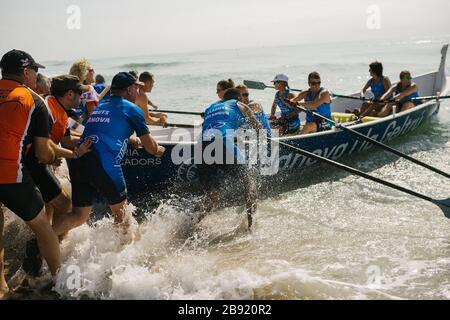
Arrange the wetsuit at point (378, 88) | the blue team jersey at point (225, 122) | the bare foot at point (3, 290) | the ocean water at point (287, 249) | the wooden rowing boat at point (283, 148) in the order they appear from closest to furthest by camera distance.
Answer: the bare foot at point (3, 290) → the ocean water at point (287, 249) → the blue team jersey at point (225, 122) → the wooden rowing boat at point (283, 148) → the wetsuit at point (378, 88)

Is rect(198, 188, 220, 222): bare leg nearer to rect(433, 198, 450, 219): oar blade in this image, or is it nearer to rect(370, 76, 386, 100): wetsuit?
rect(433, 198, 450, 219): oar blade

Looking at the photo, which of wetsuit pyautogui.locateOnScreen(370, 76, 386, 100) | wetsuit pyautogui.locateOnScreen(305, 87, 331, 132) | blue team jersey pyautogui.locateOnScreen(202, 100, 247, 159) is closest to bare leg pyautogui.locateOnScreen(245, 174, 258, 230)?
blue team jersey pyautogui.locateOnScreen(202, 100, 247, 159)

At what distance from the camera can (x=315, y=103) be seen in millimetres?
7895

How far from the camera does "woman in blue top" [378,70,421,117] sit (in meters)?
9.43

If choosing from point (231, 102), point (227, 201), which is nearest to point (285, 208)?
point (227, 201)

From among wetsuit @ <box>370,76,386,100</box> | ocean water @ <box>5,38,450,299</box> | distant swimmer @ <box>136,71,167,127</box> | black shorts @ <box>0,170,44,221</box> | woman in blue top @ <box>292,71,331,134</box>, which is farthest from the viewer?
wetsuit @ <box>370,76,386,100</box>

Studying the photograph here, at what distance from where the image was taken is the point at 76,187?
4.13m

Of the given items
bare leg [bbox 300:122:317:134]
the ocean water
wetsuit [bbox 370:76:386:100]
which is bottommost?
the ocean water

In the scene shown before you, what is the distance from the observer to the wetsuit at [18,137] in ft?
10.8

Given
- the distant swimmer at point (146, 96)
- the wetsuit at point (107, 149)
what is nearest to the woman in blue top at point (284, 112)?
the distant swimmer at point (146, 96)

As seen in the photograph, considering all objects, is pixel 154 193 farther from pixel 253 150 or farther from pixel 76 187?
pixel 76 187

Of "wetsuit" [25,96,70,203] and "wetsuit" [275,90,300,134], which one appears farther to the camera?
"wetsuit" [275,90,300,134]

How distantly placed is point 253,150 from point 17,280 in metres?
3.43

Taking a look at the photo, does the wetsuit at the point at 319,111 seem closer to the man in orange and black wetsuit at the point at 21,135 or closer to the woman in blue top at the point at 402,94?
the woman in blue top at the point at 402,94
